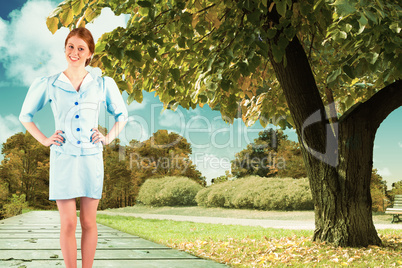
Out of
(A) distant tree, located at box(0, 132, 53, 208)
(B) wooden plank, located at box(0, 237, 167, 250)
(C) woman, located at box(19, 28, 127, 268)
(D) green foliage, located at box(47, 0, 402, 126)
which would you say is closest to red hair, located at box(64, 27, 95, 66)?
(C) woman, located at box(19, 28, 127, 268)

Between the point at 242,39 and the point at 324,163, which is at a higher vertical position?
the point at 242,39

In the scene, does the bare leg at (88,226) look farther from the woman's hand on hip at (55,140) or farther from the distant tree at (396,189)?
the distant tree at (396,189)

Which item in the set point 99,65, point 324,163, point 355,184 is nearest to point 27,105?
point 99,65

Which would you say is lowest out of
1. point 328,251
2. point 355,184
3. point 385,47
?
point 328,251

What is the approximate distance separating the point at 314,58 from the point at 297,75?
314 cm

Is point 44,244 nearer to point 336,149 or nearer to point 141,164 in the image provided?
point 336,149

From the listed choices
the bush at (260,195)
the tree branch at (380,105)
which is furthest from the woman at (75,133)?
the bush at (260,195)

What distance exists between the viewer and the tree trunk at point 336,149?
6.06 m

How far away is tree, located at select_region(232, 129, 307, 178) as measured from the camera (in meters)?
22.3

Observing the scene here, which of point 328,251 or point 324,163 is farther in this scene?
point 324,163

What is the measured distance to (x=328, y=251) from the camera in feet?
19.0

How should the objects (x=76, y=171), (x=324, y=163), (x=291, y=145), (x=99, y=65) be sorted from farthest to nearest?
(x=291, y=145) → (x=324, y=163) → (x=99, y=65) → (x=76, y=171)

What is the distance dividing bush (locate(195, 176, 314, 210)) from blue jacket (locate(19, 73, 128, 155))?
1380 cm

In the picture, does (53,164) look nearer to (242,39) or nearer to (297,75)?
(242,39)
